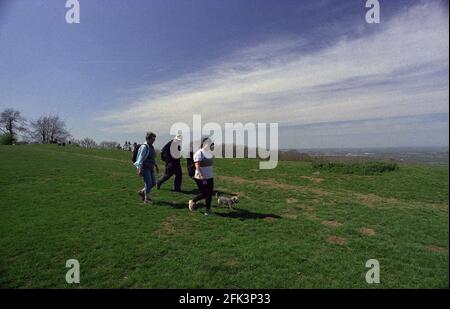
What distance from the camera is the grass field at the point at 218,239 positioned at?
5369 millimetres

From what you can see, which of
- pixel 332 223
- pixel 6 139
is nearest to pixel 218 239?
pixel 332 223

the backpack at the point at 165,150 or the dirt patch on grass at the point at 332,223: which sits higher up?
the backpack at the point at 165,150

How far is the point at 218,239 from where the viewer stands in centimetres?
712

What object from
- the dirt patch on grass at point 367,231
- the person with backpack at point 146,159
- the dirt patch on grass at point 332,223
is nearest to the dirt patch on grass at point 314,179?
the dirt patch on grass at point 332,223

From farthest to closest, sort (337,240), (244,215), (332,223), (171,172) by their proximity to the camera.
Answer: (171,172)
(244,215)
(332,223)
(337,240)

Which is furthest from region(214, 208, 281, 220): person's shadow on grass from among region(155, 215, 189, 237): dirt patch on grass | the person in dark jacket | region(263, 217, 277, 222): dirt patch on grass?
the person in dark jacket

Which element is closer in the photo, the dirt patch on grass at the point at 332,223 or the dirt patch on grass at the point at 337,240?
the dirt patch on grass at the point at 337,240

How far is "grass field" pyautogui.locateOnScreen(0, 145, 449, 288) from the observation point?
211 inches

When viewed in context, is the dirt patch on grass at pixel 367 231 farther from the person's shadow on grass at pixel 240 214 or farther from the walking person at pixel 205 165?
the walking person at pixel 205 165

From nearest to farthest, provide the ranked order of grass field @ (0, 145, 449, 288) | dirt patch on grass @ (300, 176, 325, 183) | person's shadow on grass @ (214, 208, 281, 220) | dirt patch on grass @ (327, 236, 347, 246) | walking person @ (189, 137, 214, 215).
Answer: grass field @ (0, 145, 449, 288)
dirt patch on grass @ (327, 236, 347, 246)
walking person @ (189, 137, 214, 215)
person's shadow on grass @ (214, 208, 281, 220)
dirt patch on grass @ (300, 176, 325, 183)

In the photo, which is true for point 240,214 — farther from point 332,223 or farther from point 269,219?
point 332,223

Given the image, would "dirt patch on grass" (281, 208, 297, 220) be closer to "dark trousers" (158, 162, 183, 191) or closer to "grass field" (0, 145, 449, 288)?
"grass field" (0, 145, 449, 288)

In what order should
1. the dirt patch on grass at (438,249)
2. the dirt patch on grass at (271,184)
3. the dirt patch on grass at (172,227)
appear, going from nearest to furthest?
the dirt patch on grass at (438,249)
the dirt patch on grass at (172,227)
the dirt patch on grass at (271,184)

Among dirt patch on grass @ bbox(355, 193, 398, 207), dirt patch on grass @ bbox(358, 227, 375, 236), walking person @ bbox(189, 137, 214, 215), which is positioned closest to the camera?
dirt patch on grass @ bbox(358, 227, 375, 236)
